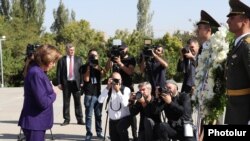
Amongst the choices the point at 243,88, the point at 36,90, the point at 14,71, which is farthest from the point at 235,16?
the point at 14,71

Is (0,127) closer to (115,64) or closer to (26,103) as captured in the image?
(115,64)

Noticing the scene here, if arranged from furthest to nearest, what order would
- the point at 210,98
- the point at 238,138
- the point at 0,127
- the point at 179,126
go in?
the point at 0,127 < the point at 179,126 < the point at 210,98 < the point at 238,138

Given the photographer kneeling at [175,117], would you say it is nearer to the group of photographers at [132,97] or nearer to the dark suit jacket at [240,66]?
the group of photographers at [132,97]

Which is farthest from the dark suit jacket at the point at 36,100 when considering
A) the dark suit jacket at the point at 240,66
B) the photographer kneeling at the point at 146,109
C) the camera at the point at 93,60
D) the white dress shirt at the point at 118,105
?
the camera at the point at 93,60

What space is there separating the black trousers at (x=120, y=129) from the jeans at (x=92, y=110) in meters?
0.89

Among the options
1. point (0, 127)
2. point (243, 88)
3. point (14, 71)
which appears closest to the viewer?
point (243, 88)

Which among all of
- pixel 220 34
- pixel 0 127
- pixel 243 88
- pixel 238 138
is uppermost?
pixel 220 34

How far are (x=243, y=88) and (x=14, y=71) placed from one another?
106 ft

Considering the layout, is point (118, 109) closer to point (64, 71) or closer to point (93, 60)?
point (93, 60)

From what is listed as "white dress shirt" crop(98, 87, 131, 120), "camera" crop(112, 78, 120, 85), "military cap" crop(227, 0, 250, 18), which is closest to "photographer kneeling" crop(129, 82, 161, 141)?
"white dress shirt" crop(98, 87, 131, 120)

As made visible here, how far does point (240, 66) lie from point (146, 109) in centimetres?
312

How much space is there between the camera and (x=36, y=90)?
5398 mm

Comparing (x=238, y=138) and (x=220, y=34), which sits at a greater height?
(x=220, y=34)

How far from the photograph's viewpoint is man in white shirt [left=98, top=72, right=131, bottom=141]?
752cm
